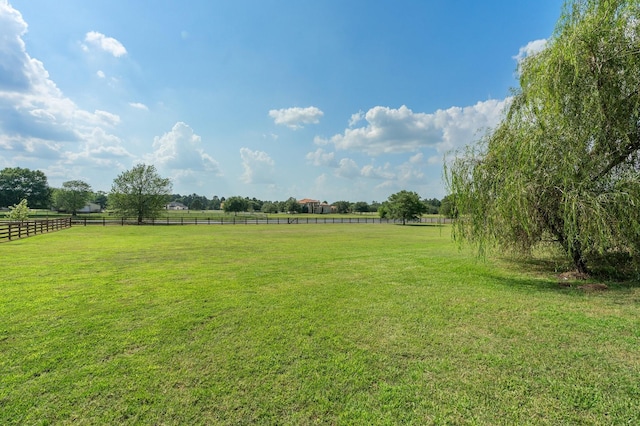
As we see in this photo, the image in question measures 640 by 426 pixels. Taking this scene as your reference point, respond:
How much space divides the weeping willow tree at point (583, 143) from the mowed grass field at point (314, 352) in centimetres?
173

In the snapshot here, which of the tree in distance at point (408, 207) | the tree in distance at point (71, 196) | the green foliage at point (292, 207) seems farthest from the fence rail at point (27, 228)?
the green foliage at point (292, 207)

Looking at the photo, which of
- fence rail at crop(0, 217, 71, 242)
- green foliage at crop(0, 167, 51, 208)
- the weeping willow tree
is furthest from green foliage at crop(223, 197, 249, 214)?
the weeping willow tree

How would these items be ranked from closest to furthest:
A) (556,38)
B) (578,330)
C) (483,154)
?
(578,330)
(556,38)
(483,154)

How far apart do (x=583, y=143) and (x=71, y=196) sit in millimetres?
92510

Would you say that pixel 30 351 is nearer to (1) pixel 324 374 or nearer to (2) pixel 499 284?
(1) pixel 324 374

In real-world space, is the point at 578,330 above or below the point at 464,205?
below

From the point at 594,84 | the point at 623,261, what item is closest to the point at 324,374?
the point at 594,84

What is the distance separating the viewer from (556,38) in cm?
770

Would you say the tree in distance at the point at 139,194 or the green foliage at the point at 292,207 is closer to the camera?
the tree in distance at the point at 139,194

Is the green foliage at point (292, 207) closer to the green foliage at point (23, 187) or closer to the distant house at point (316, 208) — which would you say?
the distant house at point (316, 208)

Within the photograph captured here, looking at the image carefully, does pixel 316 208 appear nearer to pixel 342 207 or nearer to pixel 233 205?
pixel 342 207

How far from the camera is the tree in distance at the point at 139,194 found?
41438mm

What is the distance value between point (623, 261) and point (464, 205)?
15.3 ft

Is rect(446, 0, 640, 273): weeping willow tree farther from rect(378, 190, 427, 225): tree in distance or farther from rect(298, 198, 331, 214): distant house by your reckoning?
rect(298, 198, 331, 214): distant house
